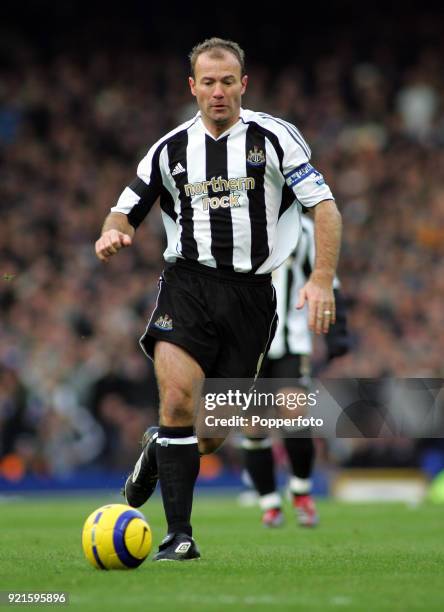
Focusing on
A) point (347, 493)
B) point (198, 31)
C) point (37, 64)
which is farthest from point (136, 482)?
point (198, 31)

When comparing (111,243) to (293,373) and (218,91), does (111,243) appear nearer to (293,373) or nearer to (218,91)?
(218,91)

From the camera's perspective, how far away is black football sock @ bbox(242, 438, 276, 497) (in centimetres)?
945

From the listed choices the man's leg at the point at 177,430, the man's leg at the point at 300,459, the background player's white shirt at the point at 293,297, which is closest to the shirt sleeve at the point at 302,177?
the man's leg at the point at 177,430

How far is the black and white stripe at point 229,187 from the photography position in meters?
6.11

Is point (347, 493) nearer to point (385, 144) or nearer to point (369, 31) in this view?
point (385, 144)

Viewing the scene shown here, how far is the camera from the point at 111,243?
5871mm

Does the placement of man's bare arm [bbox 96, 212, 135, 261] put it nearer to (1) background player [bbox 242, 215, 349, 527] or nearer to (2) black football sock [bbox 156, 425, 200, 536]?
(2) black football sock [bbox 156, 425, 200, 536]

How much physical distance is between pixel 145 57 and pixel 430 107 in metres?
5.35

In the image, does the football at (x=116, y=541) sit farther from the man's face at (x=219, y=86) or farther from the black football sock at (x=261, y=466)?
the black football sock at (x=261, y=466)

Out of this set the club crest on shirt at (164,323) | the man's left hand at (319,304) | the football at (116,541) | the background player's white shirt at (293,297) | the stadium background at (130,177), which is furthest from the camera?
the stadium background at (130,177)

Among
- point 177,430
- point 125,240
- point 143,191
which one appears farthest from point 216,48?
point 177,430

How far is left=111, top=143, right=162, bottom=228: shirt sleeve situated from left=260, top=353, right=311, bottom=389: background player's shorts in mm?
3444

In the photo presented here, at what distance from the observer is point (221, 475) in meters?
16.0

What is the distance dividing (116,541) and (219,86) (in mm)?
2225
